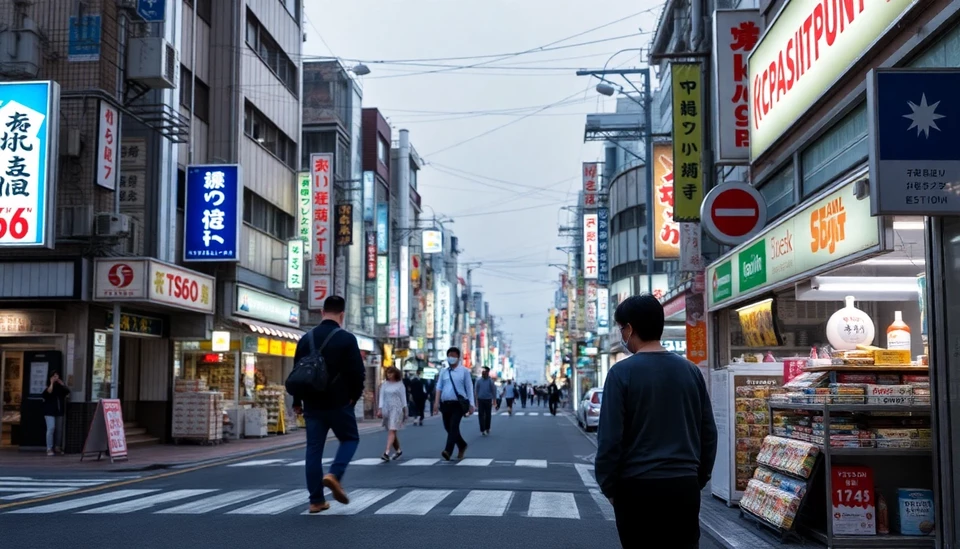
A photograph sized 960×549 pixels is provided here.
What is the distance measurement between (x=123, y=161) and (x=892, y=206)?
21.6 metres

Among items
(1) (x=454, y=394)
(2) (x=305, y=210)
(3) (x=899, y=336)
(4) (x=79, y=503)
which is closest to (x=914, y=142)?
(3) (x=899, y=336)

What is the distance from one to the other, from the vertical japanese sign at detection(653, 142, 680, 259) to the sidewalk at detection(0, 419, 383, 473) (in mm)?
10793

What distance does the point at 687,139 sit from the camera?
19.1 meters

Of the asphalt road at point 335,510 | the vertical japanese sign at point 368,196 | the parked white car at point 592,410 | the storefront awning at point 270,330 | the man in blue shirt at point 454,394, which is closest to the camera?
the asphalt road at point 335,510

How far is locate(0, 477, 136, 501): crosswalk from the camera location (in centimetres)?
1204

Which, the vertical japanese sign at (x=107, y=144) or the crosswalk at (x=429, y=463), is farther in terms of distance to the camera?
the vertical japanese sign at (x=107, y=144)

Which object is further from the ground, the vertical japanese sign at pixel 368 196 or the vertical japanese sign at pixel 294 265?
the vertical japanese sign at pixel 368 196

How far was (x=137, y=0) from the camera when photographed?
22922 millimetres

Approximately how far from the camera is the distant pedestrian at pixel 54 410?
67.8ft

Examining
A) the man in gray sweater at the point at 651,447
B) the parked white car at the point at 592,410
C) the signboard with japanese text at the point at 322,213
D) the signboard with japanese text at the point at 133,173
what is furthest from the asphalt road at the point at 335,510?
the signboard with japanese text at the point at 322,213

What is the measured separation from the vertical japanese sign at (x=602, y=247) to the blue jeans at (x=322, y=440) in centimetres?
4383

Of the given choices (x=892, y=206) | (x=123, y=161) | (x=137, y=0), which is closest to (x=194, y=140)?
(x=123, y=161)

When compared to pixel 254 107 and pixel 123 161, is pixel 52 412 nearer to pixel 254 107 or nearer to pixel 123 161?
pixel 123 161

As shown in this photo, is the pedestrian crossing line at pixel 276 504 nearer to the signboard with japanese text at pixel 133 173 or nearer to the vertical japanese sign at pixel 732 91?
the vertical japanese sign at pixel 732 91
